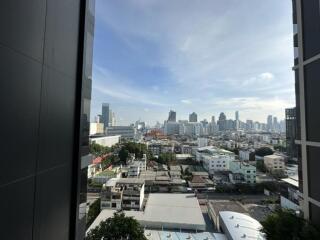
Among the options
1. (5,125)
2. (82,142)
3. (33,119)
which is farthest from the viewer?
(82,142)

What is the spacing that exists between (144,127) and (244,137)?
21.2 ft

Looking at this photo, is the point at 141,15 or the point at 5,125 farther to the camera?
the point at 141,15

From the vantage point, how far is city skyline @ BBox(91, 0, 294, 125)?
345 cm

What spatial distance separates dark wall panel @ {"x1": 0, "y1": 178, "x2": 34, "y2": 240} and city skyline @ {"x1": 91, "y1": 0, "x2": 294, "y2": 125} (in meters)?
1.33

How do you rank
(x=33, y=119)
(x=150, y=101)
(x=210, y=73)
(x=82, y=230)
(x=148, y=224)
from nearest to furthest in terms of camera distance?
(x=33, y=119), (x=82, y=230), (x=148, y=224), (x=210, y=73), (x=150, y=101)

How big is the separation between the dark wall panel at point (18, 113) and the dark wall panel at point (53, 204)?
0.20 m

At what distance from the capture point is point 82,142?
6.21 feet

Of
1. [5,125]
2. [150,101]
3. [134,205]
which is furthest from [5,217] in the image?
[150,101]

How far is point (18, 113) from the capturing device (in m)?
1.02

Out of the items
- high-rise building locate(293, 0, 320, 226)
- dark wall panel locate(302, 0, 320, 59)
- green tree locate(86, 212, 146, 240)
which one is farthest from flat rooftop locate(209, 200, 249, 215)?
dark wall panel locate(302, 0, 320, 59)

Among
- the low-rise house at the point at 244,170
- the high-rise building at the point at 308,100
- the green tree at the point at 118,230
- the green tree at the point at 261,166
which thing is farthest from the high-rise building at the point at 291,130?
the low-rise house at the point at 244,170

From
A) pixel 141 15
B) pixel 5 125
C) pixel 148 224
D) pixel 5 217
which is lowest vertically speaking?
pixel 148 224

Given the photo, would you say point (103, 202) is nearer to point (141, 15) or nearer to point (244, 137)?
point (141, 15)

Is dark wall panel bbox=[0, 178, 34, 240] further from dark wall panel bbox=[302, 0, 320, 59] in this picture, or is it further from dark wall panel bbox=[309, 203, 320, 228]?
dark wall panel bbox=[302, 0, 320, 59]
